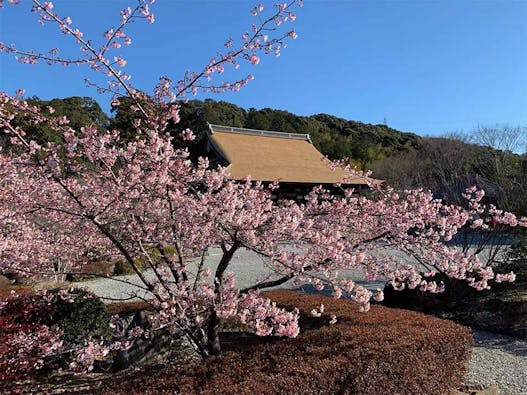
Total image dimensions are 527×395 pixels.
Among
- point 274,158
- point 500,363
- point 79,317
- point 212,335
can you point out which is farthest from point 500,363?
point 274,158

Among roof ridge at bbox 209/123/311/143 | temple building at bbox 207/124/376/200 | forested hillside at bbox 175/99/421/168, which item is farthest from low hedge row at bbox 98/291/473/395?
forested hillside at bbox 175/99/421/168

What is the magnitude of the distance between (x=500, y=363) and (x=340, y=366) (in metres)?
2.99

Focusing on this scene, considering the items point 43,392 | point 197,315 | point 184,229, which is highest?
point 184,229

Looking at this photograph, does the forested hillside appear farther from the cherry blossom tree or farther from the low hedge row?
the low hedge row

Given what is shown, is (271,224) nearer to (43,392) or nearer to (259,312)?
(259,312)

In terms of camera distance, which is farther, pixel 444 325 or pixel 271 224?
pixel 444 325

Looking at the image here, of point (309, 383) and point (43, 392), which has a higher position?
point (309, 383)

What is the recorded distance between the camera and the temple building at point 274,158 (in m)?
19.5

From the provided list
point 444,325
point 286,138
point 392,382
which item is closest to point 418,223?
point 444,325

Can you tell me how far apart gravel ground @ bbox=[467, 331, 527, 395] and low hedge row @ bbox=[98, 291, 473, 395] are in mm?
750

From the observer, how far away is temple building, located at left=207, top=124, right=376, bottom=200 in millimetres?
19469

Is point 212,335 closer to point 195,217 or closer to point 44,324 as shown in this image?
point 195,217

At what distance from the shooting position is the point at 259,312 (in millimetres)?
2898

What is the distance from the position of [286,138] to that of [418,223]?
74.2 ft
